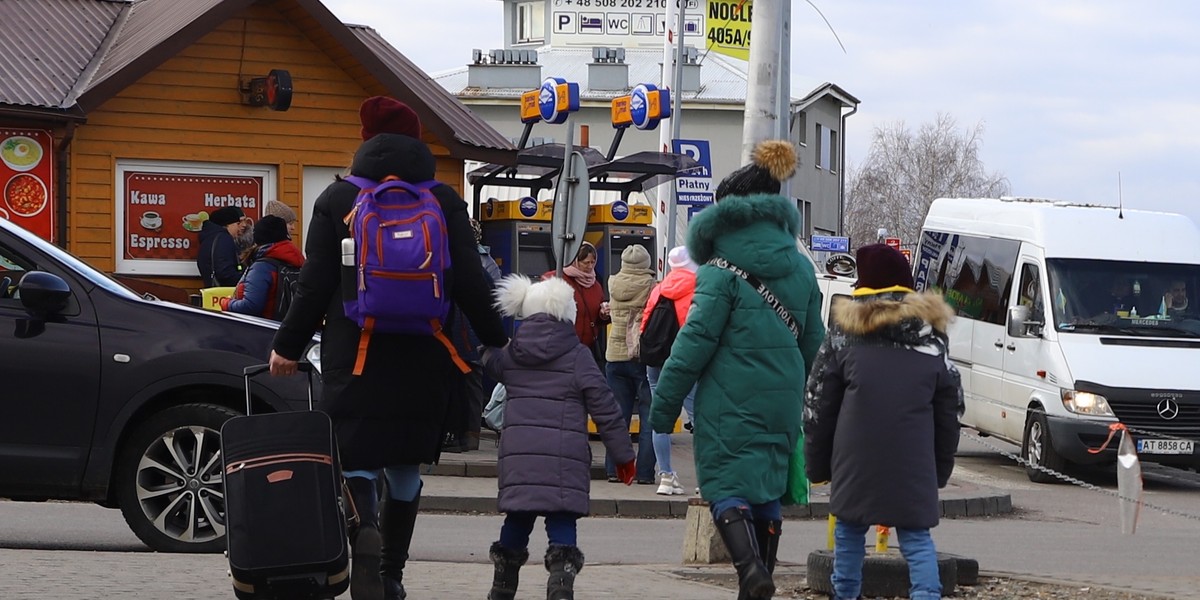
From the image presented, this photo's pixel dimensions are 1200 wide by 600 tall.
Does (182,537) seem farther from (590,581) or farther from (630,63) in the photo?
(630,63)

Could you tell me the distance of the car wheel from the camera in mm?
9242

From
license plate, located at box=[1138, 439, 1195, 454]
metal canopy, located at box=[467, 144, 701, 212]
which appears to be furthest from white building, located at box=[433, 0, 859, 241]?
license plate, located at box=[1138, 439, 1195, 454]

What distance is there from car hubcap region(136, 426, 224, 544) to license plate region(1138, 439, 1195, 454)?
10.4m

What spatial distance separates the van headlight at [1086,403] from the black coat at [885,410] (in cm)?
1027

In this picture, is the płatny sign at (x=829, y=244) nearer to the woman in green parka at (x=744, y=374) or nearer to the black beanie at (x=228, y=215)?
the black beanie at (x=228, y=215)

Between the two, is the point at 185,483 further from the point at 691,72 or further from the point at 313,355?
the point at 691,72

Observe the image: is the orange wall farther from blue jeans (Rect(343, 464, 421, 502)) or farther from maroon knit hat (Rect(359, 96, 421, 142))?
blue jeans (Rect(343, 464, 421, 502))

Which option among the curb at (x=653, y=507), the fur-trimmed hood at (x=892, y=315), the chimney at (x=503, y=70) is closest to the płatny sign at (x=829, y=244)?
the chimney at (x=503, y=70)

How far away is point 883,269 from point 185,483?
3884 mm

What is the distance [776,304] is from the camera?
24.0ft

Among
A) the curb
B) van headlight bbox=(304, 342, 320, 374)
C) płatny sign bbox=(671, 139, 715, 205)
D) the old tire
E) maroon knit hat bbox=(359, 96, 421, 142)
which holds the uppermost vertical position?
płatny sign bbox=(671, 139, 715, 205)

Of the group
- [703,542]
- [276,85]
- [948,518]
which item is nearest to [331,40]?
[276,85]

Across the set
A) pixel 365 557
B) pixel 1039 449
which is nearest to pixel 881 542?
pixel 365 557

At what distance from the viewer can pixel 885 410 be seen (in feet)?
23.0
